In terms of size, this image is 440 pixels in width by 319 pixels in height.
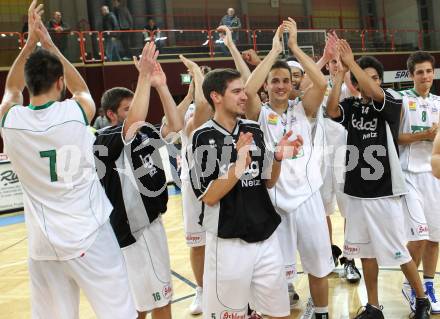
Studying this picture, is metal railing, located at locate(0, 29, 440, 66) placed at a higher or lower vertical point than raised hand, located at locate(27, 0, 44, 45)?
higher

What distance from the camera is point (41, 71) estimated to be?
2967mm

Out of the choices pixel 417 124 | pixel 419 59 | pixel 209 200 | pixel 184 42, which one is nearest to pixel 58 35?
pixel 184 42

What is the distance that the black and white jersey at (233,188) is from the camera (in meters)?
3.29

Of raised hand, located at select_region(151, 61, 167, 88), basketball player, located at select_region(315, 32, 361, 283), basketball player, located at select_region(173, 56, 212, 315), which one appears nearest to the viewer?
raised hand, located at select_region(151, 61, 167, 88)

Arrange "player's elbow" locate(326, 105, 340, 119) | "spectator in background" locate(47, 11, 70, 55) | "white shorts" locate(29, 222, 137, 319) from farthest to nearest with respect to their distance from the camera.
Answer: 1. "spectator in background" locate(47, 11, 70, 55)
2. "player's elbow" locate(326, 105, 340, 119)
3. "white shorts" locate(29, 222, 137, 319)

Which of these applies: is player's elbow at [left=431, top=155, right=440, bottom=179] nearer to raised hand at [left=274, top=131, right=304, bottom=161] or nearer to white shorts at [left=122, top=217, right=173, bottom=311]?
raised hand at [left=274, top=131, right=304, bottom=161]

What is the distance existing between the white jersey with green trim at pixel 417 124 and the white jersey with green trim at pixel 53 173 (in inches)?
115

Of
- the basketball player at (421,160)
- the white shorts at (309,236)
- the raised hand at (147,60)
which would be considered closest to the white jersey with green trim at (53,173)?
the raised hand at (147,60)


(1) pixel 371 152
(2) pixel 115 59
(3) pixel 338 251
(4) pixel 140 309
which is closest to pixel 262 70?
(1) pixel 371 152

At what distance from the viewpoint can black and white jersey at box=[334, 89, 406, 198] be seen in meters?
4.23

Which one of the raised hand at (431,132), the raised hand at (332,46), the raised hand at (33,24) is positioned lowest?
the raised hand at (431,132)

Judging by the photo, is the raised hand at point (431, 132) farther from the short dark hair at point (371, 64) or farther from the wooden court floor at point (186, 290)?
the wooden court floor at point (186, 290)

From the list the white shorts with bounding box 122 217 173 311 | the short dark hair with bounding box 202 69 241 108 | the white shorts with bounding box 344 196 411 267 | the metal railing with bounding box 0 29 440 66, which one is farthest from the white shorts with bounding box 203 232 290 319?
the metal railing with bounding box 0 29 440 66

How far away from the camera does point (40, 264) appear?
3037 millimetres
